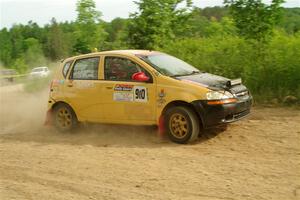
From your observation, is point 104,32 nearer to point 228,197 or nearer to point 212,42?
point 212,42

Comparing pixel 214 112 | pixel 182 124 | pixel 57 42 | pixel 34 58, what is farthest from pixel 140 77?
pixel 57 42

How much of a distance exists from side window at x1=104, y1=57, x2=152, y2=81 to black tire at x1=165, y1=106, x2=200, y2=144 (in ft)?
3.26

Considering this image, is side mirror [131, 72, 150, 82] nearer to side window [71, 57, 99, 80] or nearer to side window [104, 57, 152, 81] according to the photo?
side window [104, 57, 152, 81]

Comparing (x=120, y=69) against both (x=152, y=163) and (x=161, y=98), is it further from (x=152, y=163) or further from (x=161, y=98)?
(x=152, y=163)

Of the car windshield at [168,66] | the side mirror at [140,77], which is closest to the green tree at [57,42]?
the car windshield at [168,66]

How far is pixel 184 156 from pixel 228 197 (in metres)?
2.00

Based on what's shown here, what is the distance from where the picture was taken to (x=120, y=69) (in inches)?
352

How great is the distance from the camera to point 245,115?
848 cm

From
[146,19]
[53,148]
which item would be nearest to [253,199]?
[53,148]

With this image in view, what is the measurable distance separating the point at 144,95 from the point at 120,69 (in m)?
0.84

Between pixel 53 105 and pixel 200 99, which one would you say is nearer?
pixel 200 99

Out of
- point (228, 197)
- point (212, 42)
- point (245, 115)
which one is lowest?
point (228, 197)

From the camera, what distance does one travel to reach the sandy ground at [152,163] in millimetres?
5582

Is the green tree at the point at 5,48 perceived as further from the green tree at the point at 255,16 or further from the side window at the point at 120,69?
the side window at the point at 120,69
